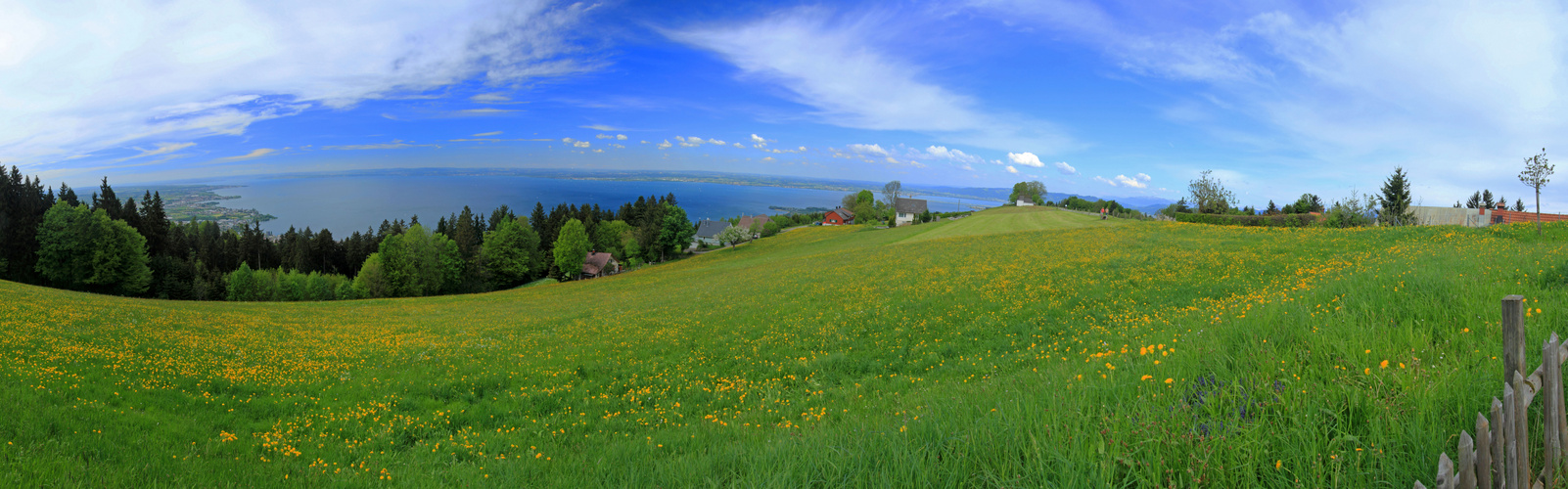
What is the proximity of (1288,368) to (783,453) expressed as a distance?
493cm

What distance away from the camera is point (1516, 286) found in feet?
25.3

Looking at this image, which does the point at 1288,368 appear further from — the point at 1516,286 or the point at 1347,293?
the point at 1516,286

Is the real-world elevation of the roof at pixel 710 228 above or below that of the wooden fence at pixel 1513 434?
above

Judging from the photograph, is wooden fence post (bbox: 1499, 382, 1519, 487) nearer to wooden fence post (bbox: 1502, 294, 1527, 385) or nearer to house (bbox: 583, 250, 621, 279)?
wooden fence post (bbox: 1502, 294, 1527, 385)

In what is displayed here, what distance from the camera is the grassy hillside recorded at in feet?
13.2

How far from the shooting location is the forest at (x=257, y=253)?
2030 inches

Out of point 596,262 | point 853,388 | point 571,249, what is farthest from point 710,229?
point 853,388

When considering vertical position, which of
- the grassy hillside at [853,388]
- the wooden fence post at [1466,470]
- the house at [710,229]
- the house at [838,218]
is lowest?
the grassy hillside at [853,388]

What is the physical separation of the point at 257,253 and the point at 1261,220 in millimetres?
121442

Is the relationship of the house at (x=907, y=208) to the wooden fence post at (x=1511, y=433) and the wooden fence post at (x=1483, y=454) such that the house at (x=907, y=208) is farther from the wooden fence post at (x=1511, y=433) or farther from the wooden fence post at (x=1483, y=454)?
the wooden fence post at (x=1483, y=454)

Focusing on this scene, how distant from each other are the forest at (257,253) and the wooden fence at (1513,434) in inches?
3047

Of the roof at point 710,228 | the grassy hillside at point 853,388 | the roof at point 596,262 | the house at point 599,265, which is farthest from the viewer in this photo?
the roof at point 710,228

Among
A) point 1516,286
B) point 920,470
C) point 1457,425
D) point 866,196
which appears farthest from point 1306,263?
point 866,196

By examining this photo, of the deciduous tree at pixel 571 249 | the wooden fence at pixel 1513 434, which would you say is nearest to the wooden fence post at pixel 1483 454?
the wooden fence at pixel 1513 434
